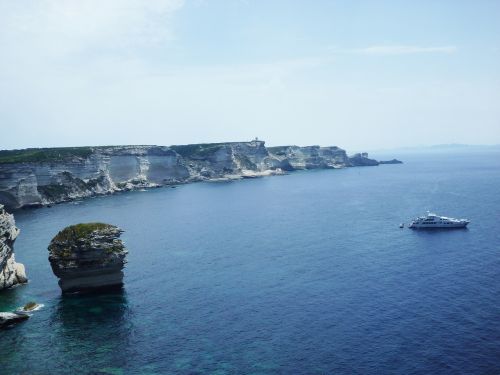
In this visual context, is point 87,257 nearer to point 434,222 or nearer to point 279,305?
point 279,305

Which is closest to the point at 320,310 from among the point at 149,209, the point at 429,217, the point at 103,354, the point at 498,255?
the point at 103,354

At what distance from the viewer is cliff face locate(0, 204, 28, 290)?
252 ft

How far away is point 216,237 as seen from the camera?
374 feet

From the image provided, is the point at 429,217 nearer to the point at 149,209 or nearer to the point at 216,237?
the point at 216,237

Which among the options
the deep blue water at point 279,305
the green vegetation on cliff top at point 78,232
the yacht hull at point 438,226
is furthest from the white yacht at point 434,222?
the green vegetation on cliff top at point 78,232

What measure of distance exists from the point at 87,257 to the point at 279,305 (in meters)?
31.7

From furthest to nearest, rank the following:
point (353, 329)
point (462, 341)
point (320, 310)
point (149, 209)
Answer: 1. point (149, 209)
2. point (320, 310)
3. point (353, 329)
4. point (462, 341)

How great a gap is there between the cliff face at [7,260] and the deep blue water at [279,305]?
7.49 ft

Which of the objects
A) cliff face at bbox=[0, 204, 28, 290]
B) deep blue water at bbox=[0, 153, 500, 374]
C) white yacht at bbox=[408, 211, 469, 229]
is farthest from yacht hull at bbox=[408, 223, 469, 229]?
cliff face at bbox=[0, 204, 28, 290]

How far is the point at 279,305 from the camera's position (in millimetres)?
65562

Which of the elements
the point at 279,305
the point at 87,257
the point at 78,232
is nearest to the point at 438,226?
the point at 279,305

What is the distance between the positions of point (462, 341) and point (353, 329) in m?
12.1

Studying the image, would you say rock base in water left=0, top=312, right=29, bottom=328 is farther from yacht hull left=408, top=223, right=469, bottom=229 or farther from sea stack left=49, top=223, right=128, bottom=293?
yacht hull left=408, top=223, right=469, bottom=229

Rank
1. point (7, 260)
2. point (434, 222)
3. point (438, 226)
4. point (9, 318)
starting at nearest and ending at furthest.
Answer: point (9, 318) → point (7, 260) → point (438, 226) → point (434, 222)
